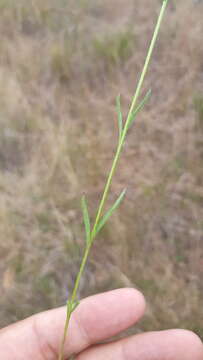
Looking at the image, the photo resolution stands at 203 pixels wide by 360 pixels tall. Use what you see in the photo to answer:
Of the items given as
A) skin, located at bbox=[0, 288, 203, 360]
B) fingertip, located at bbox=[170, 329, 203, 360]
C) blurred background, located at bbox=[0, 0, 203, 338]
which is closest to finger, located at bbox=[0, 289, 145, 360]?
skin, located at bbox=[0, 288, 203, 360]

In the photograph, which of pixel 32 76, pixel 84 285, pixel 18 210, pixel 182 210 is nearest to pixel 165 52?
pixel 32 76

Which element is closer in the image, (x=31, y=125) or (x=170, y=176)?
(x=170, y=176)

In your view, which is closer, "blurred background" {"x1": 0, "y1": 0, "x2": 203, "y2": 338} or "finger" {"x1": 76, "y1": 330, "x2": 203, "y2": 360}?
"finger" {"x1": 76, "y1": 330, "x2": 203, "y2": 360}

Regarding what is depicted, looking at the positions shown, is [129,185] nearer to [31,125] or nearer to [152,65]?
[31,125]

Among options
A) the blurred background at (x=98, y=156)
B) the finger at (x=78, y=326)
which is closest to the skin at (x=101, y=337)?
the finger at (x=78, y=326)

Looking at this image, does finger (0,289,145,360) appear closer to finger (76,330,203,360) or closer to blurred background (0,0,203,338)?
finger (76,330,203,360)
